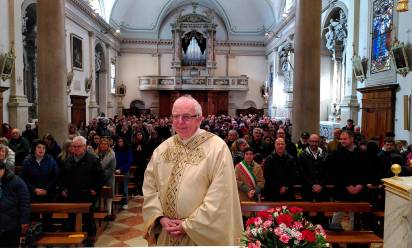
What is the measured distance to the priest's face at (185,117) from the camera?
117 inches

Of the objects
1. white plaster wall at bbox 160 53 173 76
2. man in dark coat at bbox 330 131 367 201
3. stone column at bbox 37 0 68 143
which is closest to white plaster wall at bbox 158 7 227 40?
white plaster wall at bbox 160 53 173 76

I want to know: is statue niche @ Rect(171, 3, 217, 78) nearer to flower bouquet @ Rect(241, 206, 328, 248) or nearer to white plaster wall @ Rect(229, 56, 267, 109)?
white plaster wall @ Rect(229, 56, 267, 109)

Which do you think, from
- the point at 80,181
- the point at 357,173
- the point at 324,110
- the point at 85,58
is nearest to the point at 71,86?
the point at 85,58

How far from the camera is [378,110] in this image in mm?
11422

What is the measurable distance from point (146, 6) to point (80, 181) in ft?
80.3

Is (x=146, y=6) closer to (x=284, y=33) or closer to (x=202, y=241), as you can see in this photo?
(x=284, y=33)

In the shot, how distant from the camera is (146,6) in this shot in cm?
2800

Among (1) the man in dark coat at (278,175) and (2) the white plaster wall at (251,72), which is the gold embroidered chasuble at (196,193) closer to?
(1) the man in dark coat at (278,175)

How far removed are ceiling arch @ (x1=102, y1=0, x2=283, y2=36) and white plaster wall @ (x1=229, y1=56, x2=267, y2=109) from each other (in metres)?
1.97

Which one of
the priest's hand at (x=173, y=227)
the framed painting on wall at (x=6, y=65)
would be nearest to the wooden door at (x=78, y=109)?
the framed painting on wall at (x=6, y=65)

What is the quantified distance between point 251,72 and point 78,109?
15.1 metres

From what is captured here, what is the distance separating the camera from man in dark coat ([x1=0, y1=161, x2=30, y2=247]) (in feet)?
13.8

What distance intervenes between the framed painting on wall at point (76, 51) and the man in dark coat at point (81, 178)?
12936 millimetres

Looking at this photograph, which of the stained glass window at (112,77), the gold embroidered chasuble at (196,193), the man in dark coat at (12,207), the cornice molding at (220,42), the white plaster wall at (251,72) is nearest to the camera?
the gold embroidered chasuble at (196,193)
